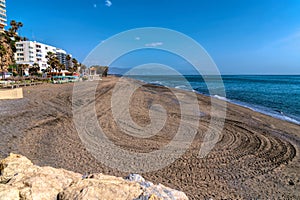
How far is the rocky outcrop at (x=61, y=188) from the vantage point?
6.30 feet

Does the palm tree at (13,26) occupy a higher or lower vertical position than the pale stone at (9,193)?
higher

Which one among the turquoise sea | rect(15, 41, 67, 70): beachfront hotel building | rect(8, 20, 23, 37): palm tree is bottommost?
the turquoise sea

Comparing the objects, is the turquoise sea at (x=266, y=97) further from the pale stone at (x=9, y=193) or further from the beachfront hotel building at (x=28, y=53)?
the beachfront hotel building at (x=28, y=53)

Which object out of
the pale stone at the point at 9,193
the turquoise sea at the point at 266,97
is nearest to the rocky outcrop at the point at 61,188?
the pale stone at the point at 9,193

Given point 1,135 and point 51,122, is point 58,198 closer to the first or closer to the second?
point 1,135

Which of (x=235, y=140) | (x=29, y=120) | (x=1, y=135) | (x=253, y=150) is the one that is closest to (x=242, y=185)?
(x=253, y=150)

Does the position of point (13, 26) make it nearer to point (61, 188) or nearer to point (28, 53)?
point (28, 53)

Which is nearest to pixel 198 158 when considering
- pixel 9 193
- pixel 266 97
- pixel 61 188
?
pixel 61 188

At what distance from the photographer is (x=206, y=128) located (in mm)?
9195

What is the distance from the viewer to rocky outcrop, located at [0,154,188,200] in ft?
6.30

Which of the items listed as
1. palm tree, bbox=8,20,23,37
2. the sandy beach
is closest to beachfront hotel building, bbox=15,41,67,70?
palm tree, bbox=8,20,23,37

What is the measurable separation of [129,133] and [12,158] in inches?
213

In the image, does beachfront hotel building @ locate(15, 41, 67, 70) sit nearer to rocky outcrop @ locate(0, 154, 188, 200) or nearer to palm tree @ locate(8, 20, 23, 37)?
palm tree @ locate(8, 20, 23, 37)

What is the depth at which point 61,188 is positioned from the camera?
2129 mm
